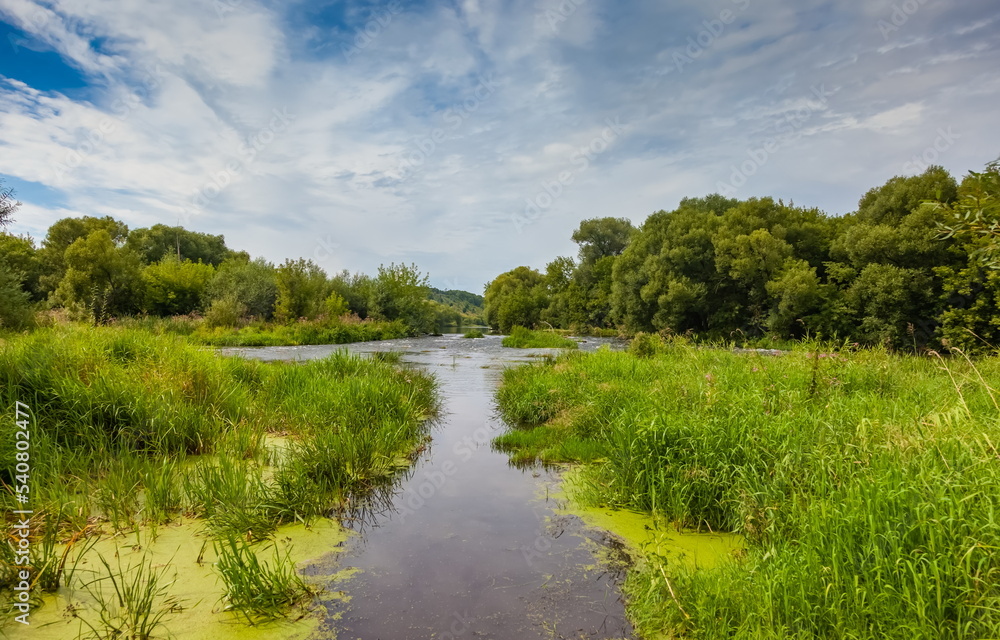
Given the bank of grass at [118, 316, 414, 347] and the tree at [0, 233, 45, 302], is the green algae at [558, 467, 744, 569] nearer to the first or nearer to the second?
the bank of grass at [118, 316, 414, 347]

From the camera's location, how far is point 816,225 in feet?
98.1

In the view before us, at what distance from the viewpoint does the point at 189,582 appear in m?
3.50

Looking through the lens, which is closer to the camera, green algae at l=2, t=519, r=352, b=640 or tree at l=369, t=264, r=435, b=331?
green algae at l=2, t=519, r=352, b=640

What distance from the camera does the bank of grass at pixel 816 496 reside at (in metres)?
2.45

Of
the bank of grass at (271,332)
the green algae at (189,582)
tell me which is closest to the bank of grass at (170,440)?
the green algae at (189,582)

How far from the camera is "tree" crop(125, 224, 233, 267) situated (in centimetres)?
5394

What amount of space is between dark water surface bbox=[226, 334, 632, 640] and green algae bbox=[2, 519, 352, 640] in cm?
19

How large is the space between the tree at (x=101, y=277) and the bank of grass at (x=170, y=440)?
939 inches

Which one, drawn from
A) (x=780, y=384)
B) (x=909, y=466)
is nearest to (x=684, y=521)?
(x=909, y=466)

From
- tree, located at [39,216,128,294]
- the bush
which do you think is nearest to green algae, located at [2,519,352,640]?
the bush

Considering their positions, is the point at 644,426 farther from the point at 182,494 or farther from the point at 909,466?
the point at 182,494

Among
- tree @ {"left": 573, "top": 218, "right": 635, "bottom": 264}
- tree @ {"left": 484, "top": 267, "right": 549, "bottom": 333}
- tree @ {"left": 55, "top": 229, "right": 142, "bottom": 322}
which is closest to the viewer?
tree @ {"left": 55, "top": 229, "right": 142, "bottom": 322}

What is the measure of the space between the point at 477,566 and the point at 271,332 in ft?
90.1

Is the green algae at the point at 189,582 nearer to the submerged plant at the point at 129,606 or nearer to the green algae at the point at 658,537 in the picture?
the submerged plant at the point at 129,606
